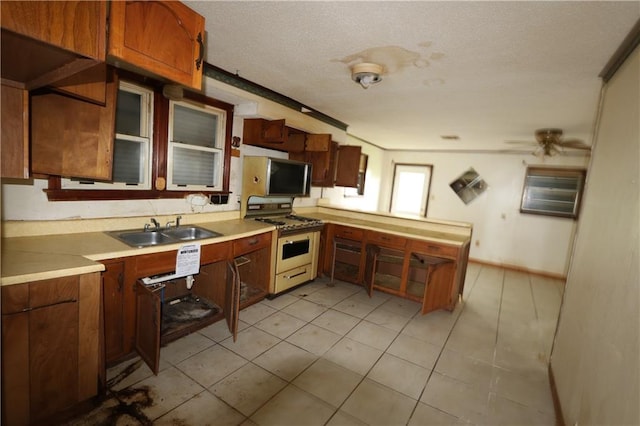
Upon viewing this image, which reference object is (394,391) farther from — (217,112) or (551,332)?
(217,112)

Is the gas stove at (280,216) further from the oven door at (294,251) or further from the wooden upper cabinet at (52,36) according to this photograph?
the wooden upper cabinet at (52,36)

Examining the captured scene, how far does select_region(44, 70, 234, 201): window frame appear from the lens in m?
2.01

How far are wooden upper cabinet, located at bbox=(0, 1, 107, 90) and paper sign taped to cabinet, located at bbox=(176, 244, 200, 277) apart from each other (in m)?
1.24

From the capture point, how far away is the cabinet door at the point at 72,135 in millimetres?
1645

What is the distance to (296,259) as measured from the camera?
341 cm

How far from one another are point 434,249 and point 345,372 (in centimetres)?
178

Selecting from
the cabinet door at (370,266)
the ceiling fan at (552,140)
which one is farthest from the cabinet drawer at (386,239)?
the ceiling fan at (552,140)

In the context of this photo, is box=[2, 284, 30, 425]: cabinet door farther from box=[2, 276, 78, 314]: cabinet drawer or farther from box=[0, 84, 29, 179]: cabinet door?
box=[0, 84, 29, 179]: cabinet door

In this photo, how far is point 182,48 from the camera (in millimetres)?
1552

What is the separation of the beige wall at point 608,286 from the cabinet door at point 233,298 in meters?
2.16

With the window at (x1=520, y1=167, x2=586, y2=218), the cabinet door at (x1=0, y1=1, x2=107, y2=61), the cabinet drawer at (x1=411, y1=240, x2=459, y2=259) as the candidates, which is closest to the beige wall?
the cabinet drawer at (x1=411, y1=240, x2=459, y2=259)

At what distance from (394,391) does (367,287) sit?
1.61 m

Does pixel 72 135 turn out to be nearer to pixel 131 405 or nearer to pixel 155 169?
pixel 155 169

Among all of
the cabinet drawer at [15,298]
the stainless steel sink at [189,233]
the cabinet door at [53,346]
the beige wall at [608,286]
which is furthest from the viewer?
the stainless steel sink at [189,233]
